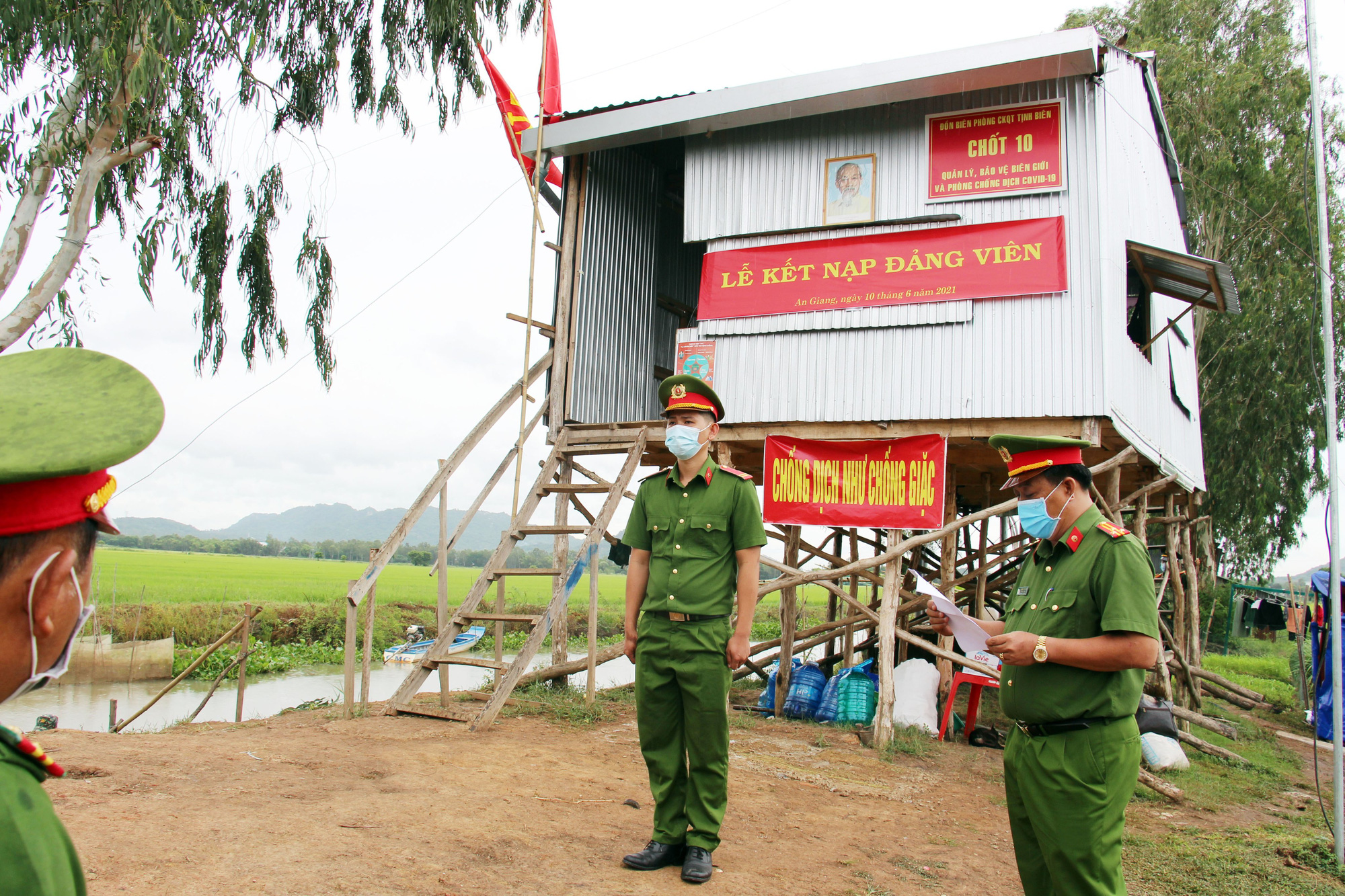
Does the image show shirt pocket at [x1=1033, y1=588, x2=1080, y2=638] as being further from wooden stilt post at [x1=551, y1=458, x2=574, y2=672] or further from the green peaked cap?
wooden stilt post at [x1=551, y1=458, x2=574, y2=672]

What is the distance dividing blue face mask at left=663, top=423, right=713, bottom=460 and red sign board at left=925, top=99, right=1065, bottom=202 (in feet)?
16.4

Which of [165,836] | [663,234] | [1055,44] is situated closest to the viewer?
[165,836]

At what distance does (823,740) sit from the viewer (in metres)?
7.50

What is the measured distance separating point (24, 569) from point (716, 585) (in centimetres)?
302

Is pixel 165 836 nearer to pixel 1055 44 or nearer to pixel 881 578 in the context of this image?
pixel 881 578

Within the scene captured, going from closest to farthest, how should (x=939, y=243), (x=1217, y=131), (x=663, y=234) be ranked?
1. (x=939, y=243)
2. (x=663, y=234)
3. (x=1217, y=131)

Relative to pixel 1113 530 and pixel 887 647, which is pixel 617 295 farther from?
pixel 1113 530

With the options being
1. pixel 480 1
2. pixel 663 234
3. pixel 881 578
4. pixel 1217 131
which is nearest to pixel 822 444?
pixel 881 578

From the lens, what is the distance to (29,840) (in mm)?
831

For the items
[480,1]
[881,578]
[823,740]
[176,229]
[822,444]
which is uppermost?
[480,1]

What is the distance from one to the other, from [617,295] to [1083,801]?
7786 mm

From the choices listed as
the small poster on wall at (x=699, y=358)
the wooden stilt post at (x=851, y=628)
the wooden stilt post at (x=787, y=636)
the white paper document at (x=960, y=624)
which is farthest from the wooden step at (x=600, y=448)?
the white paper document at (x=960, y=624)

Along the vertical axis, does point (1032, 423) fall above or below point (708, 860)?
above

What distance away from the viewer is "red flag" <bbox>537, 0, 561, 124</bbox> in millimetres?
8867
